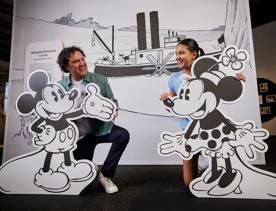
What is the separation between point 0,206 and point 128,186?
3.86 ft

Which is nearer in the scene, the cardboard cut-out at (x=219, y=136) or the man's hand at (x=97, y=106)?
the cardboard cut-out at (x=219, y=136)

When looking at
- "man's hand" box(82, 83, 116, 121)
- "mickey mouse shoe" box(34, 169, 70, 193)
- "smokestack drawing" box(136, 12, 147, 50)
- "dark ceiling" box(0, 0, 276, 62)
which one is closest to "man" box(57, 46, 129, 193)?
"man's hand" box(82, 83, 116, 121)

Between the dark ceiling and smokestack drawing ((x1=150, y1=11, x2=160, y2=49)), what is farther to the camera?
the dark ceiling

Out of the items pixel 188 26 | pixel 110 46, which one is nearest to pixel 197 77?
pixel 188 26

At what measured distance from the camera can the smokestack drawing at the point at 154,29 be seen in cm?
284

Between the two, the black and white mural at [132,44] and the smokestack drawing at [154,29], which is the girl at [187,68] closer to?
the black and white mural at [132,44]

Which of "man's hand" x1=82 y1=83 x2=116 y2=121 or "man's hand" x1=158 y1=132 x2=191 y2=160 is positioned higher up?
"man's hand" x1=82 y1=83 x2=116 y2=121

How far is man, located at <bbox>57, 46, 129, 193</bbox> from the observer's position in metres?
2.17

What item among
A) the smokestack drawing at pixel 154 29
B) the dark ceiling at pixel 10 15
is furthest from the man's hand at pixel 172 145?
the dark ceiling at pixel 10 15

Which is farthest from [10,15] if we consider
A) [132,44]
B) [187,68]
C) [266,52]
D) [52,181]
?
[266,52]

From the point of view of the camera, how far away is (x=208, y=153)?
185cm

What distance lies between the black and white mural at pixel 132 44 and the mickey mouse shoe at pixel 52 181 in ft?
2.85

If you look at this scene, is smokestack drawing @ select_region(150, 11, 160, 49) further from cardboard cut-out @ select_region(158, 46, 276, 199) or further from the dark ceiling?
the dark ceiling

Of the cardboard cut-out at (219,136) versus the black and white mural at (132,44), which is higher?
the black and white mural at (132,44)
